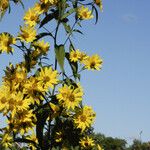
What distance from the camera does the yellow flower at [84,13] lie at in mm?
4934

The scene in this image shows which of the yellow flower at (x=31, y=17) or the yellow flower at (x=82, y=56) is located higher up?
the yellow flower at (x=31, y=17)

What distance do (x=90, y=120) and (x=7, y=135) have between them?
33.8 inches

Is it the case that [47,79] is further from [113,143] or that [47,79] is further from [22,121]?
[113,143]

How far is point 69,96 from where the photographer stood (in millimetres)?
4410

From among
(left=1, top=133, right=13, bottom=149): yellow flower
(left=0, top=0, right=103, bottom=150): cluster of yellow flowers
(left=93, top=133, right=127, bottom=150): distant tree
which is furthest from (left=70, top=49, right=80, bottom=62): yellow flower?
(left=93, top=133, right=127, bottom=150): distant tree

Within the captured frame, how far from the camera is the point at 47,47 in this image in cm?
486

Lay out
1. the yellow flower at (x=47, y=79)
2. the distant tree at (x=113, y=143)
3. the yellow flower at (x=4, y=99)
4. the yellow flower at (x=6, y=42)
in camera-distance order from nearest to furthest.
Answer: the yellow flower at (x=4, y=99)
the yellow flower at (x=47, y=79)
the yellow flower at (x=6, y=42)
the distant tree at (x=113, y=143)

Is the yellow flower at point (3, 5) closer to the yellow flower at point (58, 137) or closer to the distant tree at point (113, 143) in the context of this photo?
the yellow flower at point (58, 137)

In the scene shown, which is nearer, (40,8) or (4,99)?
(4,99)

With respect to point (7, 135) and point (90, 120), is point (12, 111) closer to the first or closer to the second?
point (7, 135)

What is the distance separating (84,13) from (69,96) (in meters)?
1.05

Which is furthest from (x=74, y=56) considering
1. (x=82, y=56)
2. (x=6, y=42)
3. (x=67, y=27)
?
(x=6, y=42)

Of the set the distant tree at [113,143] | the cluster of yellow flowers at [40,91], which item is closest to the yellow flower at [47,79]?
the cluster of yellow flowers at [40,91]

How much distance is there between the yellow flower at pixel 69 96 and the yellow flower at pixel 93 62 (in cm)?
50
